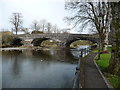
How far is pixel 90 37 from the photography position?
34.9 metres

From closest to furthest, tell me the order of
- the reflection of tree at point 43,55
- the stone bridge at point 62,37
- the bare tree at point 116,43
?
the bare tree at point 116,43
the reflection of tree at point 43,55
the stone bridge at point 62,37

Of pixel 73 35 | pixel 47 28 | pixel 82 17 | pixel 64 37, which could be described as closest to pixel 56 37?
pixel 64 37

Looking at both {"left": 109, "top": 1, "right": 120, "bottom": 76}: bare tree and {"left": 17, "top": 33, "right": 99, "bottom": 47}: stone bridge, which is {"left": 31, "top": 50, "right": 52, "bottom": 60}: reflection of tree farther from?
{"left": 17, "top": 33, "right": 99, "bottom": 47}: stone bridge

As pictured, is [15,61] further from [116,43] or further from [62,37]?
[62,37]

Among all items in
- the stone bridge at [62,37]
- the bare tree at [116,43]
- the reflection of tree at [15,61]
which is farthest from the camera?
the stone bridge at [62,37]

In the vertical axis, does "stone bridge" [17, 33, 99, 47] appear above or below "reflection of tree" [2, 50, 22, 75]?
above

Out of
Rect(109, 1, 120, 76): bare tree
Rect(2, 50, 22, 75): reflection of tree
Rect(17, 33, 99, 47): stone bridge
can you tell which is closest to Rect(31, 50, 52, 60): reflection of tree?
Rect(2, 50, 22, 75): reflection of tree

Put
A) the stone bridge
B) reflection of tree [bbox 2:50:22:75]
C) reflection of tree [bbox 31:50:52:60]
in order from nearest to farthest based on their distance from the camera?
reflection of tree [bbox 2:50:22:75] → reflection of tree [bbox 31:50:52:60] → the stone bridge

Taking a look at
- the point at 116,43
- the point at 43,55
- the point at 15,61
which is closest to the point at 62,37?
the point at 43,55

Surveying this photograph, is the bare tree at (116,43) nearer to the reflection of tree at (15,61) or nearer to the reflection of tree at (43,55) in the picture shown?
the reflection of tree at (15,61)

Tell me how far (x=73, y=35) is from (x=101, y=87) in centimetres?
3228

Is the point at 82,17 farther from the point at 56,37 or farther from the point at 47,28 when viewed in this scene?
the point at 47,28

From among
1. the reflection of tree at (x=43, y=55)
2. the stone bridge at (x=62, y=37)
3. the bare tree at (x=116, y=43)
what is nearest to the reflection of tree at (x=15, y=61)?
the reflection of tree at (x=43, y=55)

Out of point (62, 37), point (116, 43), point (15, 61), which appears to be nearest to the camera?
point (116, 43)
